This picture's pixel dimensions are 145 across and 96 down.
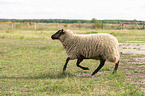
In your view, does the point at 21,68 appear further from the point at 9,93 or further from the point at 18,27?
the point at 18,27

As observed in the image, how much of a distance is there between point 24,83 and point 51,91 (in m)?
1.43

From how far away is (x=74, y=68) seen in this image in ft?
33.3

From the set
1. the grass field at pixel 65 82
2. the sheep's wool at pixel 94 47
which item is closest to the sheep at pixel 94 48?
the sheep's wool at pixel 94 47

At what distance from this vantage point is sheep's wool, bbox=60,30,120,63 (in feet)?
27.8

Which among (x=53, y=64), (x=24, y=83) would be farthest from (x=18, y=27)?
(x=24, y=83)

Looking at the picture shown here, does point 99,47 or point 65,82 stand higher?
point 99,47

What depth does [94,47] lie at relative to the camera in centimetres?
859

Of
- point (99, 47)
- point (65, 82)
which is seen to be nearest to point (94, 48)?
point (99, 47)

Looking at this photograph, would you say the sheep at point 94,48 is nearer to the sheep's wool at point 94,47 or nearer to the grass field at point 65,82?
the sheep's wool at point 94,47

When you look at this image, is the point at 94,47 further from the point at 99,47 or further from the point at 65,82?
the point at 65,82

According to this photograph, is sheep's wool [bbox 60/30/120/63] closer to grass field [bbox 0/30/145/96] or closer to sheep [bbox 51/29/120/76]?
sheep [bbox 51/29/120/76]

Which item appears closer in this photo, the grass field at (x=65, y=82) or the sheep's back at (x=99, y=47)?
the grass field at (x=65, y=82)

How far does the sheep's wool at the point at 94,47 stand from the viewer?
8.46m

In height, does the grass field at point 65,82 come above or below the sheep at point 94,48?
below
